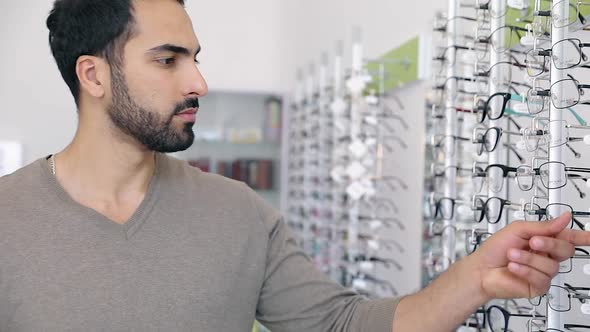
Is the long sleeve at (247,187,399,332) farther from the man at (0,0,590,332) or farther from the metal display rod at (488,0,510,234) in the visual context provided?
the metal display rod at (488,0,510,234)

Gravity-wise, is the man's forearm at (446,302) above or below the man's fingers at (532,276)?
below

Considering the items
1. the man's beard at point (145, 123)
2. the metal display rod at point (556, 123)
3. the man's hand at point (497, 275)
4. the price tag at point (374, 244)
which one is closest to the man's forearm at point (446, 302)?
the man's hand at point (497, 275)

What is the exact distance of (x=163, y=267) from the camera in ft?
5.61

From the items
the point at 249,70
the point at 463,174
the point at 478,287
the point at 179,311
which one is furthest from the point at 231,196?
the point at 249,70

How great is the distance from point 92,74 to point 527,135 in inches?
42.8

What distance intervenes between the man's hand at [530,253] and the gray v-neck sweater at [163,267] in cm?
33

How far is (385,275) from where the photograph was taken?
13.1 ft

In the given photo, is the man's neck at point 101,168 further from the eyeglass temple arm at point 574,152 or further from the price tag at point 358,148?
the price tag at point 358,148

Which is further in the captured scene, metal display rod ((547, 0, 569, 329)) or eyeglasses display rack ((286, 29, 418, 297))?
eyeglasses display rack ((286, 29, 418, 297))

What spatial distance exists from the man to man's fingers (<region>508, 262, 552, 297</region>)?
6.5 inches

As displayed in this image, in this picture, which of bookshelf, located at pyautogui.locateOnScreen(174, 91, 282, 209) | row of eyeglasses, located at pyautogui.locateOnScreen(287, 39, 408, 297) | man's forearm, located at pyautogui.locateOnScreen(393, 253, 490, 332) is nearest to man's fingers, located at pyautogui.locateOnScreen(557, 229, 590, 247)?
man's forearm, located at pyautogui.locateOnScreen(393, 253, 490, 332)

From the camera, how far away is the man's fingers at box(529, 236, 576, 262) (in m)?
1.30

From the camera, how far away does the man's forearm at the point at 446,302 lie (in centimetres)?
149

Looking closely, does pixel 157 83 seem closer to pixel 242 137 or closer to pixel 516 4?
pixel 516 4
